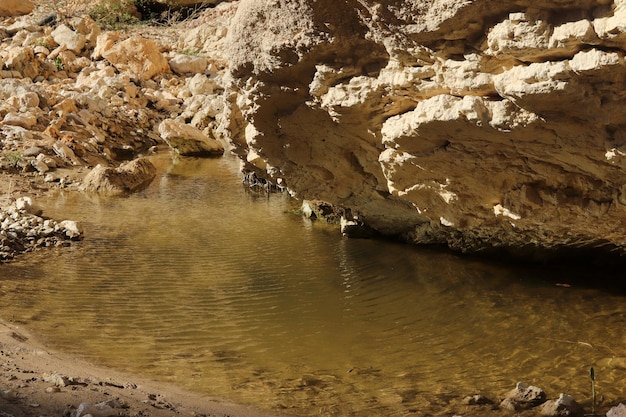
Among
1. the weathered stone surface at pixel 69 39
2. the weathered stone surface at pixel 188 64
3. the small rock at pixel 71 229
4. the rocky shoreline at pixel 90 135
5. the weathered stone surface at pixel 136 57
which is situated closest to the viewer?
the rocky shoreline at pixel 90 135

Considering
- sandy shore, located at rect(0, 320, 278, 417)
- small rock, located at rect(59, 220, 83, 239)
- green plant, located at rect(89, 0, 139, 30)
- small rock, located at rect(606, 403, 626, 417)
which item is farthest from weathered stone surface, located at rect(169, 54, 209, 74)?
small rock, located at rect(606, 403, 626, 417)

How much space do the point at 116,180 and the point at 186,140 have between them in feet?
9.90

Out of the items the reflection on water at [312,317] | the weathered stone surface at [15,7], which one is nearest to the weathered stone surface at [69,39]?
the weathered stone surface at [15,7]

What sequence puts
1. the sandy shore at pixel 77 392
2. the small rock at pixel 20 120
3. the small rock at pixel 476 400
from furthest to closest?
the small rock at pixel 20 120 < the small rock at pixel 476 400 < the sandy shore at pixel 77 392

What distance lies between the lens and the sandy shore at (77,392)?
3.68 meters

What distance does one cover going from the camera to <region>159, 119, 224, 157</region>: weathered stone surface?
1426 cm

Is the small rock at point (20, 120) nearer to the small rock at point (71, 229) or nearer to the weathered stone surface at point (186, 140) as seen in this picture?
the weathered stone surface at point (186, 140)

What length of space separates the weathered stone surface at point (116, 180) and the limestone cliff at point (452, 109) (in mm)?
3950

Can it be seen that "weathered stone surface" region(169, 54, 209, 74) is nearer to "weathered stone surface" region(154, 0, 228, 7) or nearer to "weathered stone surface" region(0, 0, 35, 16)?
"weathered stone surface" region(154, 0, 228, 7)

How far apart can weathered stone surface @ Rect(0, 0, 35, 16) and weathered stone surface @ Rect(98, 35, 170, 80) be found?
17.5 feet

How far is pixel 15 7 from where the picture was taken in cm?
2225

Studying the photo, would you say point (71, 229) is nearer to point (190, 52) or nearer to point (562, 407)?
point (562, 407)

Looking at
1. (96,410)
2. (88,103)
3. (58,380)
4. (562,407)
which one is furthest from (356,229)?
(88,103)

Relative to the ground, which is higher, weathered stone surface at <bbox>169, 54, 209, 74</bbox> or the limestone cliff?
weathered stone surface at <bbox>169, 54, 209, 74</bbox>
